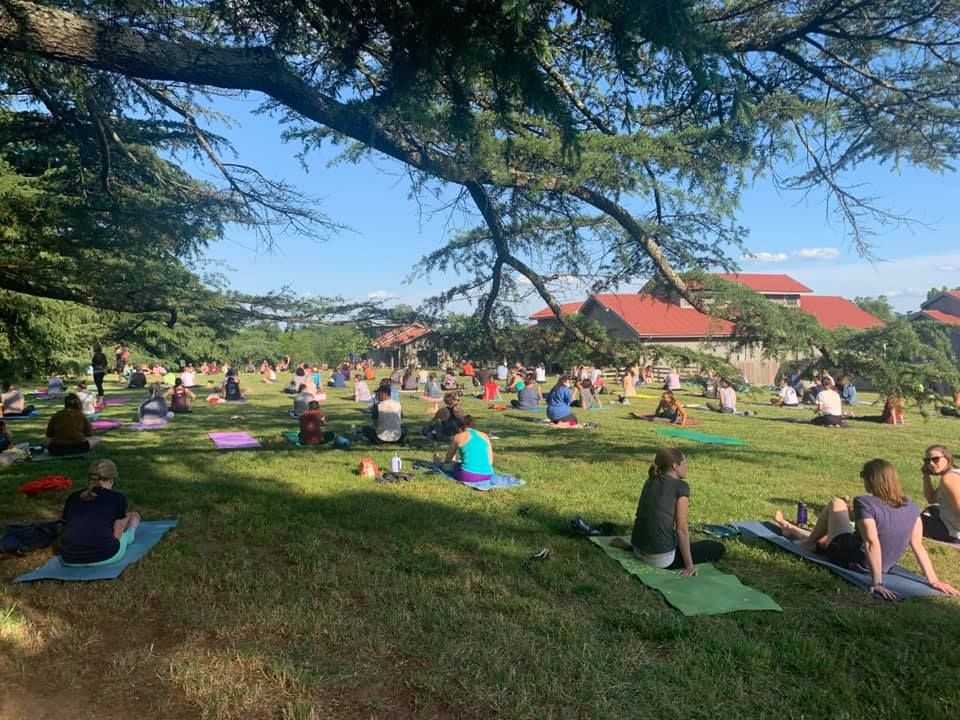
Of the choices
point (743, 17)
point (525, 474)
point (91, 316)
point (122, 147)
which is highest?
point (743, 17)

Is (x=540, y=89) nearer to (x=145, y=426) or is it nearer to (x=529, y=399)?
(x=145, y=426)

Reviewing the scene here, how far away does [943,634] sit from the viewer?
13.4 ft

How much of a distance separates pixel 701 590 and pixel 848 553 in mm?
1472

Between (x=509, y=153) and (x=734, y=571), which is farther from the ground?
(x=509, y=153)

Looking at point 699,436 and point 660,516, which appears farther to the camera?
point 699,436

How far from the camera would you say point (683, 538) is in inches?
201

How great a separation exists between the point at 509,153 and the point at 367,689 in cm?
408

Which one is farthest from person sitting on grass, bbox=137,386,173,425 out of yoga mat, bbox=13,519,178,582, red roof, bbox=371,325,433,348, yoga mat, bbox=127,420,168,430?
yoga mat, bbox=13,519,178,582

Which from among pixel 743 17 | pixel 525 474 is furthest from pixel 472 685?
pixel 743 17

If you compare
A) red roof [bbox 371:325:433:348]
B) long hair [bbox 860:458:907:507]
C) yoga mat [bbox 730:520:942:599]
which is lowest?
Result: yoga mat [bbox 730:520:942:599]

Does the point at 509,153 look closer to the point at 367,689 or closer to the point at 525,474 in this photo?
the point at 367,689

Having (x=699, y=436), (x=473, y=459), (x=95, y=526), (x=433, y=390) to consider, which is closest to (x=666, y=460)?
(x=473, y=459)

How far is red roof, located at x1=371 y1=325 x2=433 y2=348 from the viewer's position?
26.0 feet

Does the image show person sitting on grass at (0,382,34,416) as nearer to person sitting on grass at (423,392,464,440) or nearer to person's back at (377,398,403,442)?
person's back at (377,398,403,442)
